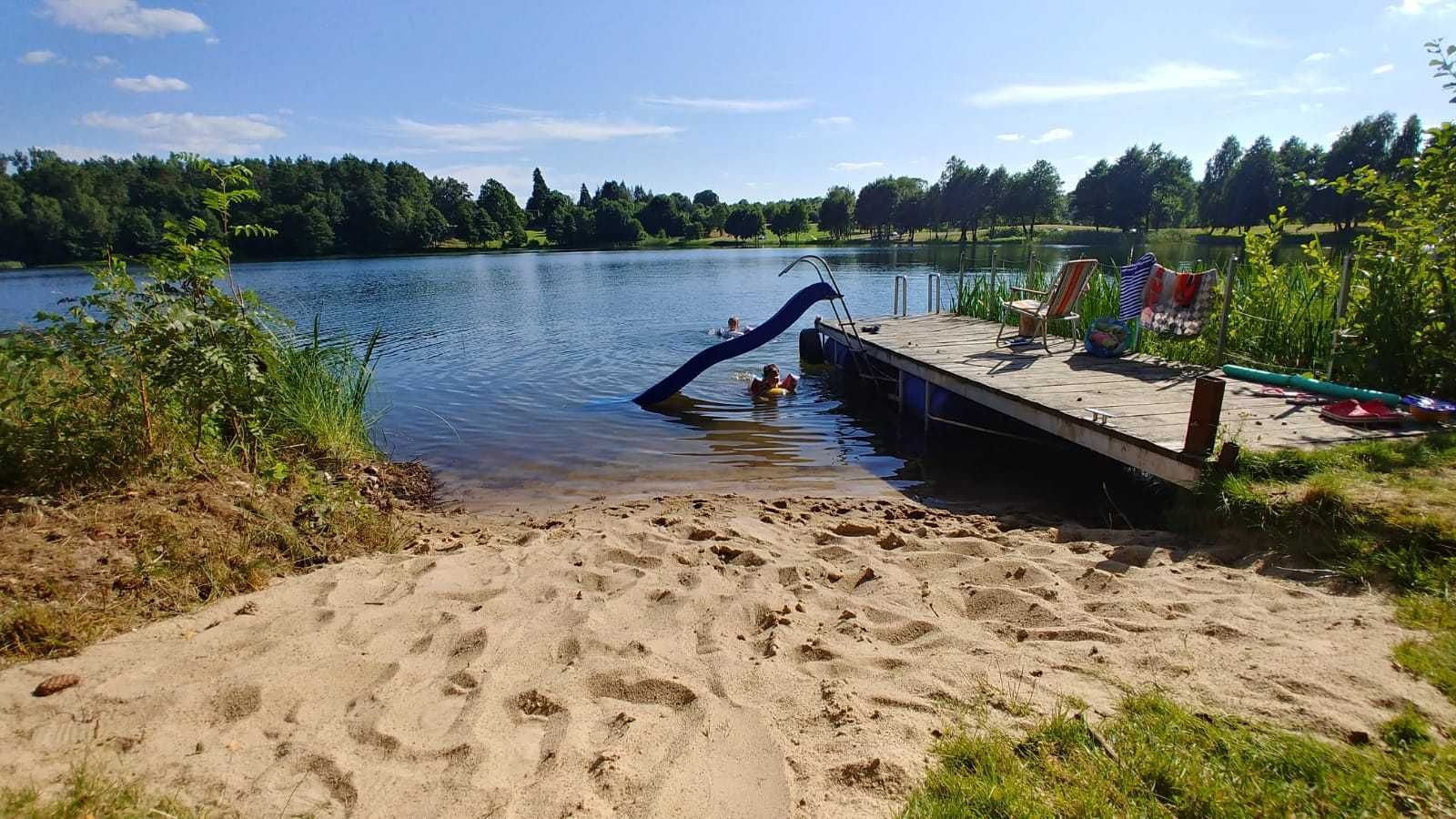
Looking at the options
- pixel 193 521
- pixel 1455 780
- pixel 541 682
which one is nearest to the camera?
pixel 1455 780

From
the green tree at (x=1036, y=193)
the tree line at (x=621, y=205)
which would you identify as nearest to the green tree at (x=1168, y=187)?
the tree line at (x=621, y=205)

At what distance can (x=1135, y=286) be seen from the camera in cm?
925

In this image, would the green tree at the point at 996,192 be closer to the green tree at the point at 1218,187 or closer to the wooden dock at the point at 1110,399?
the green tree at the point at 1218,187

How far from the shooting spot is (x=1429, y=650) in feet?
9.07

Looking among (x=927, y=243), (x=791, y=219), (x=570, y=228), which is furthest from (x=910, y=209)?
(x=570, y=228)

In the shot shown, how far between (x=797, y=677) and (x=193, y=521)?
3.69 metres

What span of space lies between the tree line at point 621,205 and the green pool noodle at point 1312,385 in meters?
49.5

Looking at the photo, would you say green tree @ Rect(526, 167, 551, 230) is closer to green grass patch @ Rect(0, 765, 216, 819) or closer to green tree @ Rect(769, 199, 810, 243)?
green tree @ Rect(769, 199, 810, 243)

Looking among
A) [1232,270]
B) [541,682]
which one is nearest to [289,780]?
[541,682]

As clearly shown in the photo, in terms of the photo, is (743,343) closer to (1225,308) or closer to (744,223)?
(1225,308)

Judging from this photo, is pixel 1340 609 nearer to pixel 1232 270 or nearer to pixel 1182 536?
pixel 1182 536

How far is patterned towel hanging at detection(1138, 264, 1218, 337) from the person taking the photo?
841cm

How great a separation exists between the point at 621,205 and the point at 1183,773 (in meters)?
107

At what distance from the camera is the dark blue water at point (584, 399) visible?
8.02 m
